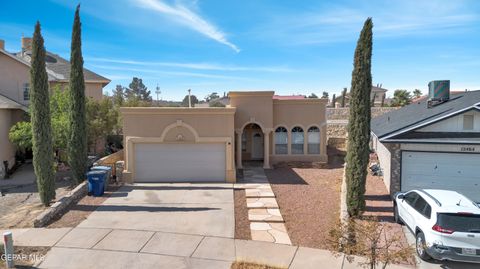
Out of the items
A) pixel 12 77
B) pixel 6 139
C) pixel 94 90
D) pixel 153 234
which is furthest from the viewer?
pixel 94 90

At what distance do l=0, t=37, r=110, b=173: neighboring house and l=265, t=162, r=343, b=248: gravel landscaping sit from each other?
15928 mm

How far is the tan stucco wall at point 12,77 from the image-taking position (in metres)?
23.4

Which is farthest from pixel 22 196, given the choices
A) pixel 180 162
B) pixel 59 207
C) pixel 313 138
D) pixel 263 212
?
pixel 313 138

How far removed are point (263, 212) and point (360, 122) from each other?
4.62 metres

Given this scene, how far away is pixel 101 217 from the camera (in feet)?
38.1

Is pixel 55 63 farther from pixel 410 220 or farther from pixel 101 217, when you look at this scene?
pixel 410 220

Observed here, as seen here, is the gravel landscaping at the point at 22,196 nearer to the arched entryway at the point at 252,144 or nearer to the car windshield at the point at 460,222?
the arched entryway at the point at 252,144

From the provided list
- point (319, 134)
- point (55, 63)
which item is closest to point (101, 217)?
point (319, 134)

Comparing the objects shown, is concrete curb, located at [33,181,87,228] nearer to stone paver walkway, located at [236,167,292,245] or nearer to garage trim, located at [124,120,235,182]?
garage trim, located at [124,120,235,182]

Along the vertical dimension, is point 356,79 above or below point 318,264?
above

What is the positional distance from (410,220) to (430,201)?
1.02 m

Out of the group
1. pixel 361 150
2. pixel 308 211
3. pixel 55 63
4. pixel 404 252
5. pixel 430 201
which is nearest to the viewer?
pixel 404 252

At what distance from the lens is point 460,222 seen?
8.23 m

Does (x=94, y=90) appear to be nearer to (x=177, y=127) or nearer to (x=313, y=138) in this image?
(x=177, y=127)
